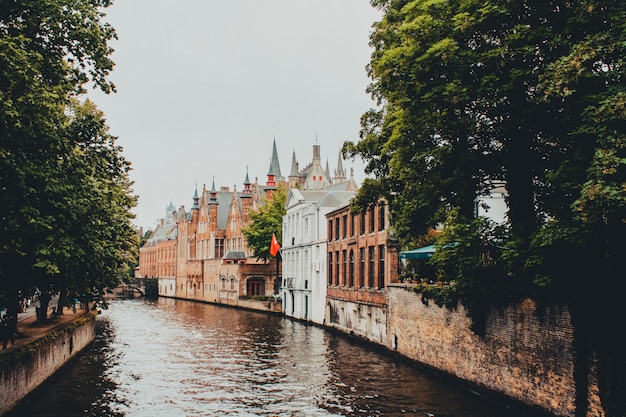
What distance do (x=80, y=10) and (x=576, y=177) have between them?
12.3 metres

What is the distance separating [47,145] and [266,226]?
4729cm

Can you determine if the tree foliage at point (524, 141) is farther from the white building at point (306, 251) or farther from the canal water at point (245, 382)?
the white building at point (306, 251)

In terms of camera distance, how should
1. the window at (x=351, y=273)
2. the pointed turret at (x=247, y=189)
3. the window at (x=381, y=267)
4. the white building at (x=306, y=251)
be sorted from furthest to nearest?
1. the pointed turret at (x=247, y=189)
2. the white building at (x=306, y=251)
3. the window at (x=351, y=273)
4. the window at (x=381, y=267)

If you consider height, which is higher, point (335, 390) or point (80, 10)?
point (80, 10)

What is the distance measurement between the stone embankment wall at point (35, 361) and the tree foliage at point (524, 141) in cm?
1211

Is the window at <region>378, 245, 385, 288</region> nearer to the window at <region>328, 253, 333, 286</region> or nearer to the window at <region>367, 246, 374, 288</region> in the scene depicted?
the window at <region>367, 246, 374, 288</region>

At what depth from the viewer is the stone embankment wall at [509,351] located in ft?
52.4

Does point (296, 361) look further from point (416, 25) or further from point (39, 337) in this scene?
point (416, 25)

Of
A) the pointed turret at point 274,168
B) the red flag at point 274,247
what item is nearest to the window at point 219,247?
the red flag at point 274,247

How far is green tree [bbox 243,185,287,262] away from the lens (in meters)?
62.4

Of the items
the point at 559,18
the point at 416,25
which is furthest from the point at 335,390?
the point at 559,18

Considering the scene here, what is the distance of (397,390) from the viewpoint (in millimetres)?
21266

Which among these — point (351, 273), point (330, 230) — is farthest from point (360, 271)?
point (330, 230)

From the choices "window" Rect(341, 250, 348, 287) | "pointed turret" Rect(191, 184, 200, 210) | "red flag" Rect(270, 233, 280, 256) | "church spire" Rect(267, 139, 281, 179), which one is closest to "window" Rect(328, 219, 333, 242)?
"window" Rect(341, 250, 348, 287)
